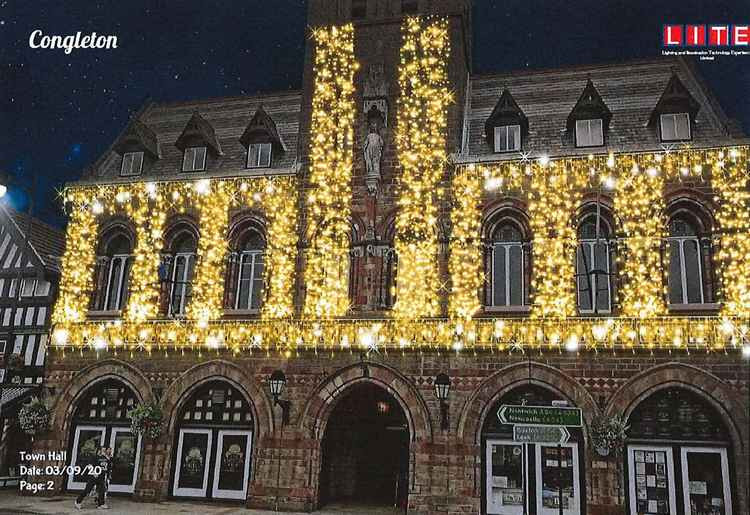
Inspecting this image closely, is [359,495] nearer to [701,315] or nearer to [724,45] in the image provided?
[701,315]

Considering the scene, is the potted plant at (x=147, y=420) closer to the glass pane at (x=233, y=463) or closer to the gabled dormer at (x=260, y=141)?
the glass pane at (x=233, y=463)

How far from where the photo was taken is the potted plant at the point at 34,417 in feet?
62.1

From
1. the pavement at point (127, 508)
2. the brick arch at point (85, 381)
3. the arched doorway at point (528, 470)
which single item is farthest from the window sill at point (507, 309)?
the brick arch at point (85, 381)

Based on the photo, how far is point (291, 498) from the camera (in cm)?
1734

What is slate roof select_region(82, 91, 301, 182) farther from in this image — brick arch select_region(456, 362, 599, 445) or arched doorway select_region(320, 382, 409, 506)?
brick arch select_region(456, 362, 599, 445)

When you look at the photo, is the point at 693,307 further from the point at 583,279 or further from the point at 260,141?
the point at 260,141

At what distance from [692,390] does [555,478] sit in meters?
3.78

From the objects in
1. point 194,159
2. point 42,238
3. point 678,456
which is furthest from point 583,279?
point 42,238

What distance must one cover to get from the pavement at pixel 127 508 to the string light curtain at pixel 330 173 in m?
5.08

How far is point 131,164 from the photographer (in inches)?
864

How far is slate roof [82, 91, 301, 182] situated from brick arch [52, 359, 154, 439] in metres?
5.77

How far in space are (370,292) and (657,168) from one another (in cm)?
806

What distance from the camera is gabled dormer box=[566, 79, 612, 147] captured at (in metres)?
18.9

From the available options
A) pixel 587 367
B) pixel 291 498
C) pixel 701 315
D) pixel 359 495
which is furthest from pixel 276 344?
pixel 701 315
